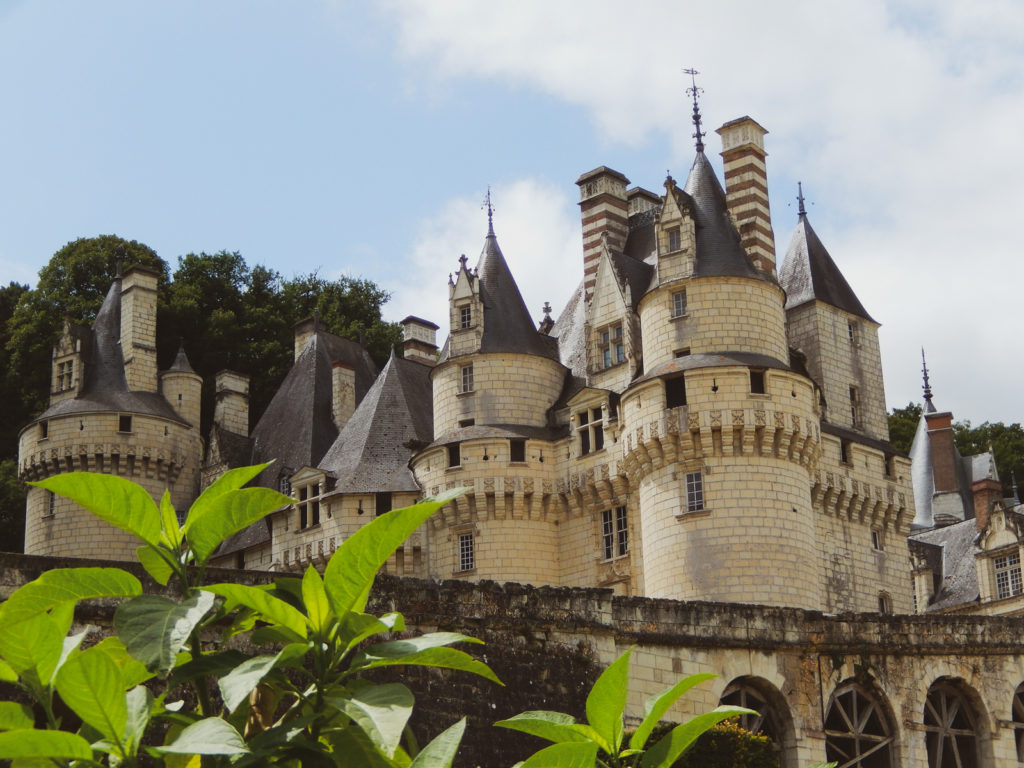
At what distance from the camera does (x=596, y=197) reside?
39.7 m

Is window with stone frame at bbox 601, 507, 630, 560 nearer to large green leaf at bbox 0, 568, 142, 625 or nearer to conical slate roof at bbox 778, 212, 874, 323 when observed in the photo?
conical slate roof at bbox 778, 212, 874, 323

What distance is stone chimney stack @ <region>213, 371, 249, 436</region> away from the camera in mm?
47844

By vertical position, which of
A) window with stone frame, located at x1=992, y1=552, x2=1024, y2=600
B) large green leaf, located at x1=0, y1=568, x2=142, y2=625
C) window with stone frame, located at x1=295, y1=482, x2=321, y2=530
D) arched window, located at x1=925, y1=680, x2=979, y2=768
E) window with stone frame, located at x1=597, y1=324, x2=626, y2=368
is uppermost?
window with stone frame, located at x1=597, y1=324, x2=626, y2=368

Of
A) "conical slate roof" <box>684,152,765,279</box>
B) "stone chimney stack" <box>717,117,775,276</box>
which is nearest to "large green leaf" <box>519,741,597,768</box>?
"conical slate roof" <box>684,152,765,279</box>

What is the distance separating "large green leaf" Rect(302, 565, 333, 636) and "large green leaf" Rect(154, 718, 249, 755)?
62 centimetres

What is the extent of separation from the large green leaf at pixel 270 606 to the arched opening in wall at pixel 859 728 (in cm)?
1742

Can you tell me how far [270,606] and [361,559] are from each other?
1.18 ft

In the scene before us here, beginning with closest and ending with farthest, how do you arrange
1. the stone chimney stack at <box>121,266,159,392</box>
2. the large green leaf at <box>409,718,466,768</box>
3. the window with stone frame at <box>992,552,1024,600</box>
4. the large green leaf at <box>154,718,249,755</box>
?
the large green leaf at <box>154,718,249,755</box>, the large green leaf at <box>409,718,466,768</box>, the window with stone frame at <box>992,552,1024,600</box>, the stone chimney stack at <box>121,266,159,392</box>

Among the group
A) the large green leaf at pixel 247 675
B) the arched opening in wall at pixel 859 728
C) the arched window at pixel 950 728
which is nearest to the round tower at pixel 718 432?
the arched window at pixel 950 728

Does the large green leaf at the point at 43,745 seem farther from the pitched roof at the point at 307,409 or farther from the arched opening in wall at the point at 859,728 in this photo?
the pitched roof at the point at 307,409

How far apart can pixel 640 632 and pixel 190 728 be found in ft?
54.0

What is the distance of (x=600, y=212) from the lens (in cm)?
3953

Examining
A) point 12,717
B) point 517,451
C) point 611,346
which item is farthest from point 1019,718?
point 12,717

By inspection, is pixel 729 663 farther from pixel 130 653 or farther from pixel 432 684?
pixel 130 653
